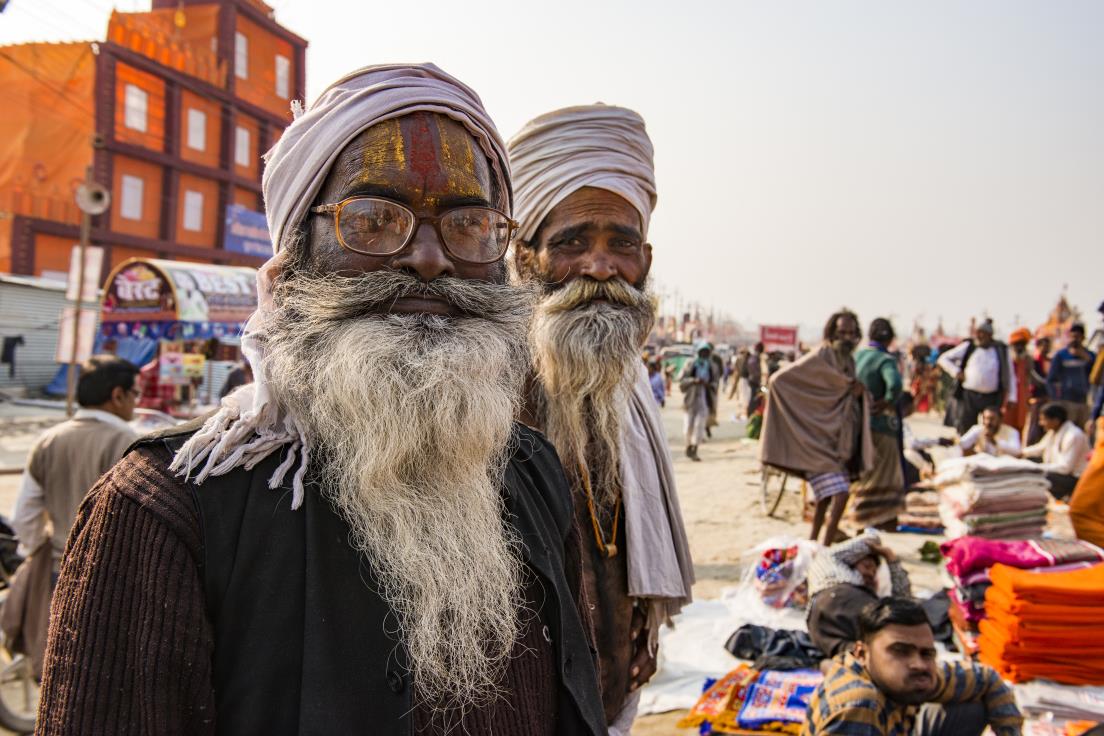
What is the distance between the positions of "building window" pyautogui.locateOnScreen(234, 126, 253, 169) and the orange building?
57mm

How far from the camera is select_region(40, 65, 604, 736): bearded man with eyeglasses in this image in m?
1.01

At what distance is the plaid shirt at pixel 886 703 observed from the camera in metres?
3.11

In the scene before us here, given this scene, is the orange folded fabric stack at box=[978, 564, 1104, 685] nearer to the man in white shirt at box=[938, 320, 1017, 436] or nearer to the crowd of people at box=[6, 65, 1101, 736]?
the crowd of people at box=[6, 65, 1101, 736]

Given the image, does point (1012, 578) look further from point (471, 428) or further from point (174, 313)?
point (174, 313)

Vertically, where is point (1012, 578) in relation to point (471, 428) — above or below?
below

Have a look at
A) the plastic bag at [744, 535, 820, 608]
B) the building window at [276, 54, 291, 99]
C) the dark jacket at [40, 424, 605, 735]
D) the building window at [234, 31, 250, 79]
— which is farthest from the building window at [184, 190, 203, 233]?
the dark jacket at [40, 424, 605, 735]

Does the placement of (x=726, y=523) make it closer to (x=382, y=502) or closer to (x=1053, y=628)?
(x=1053, y=628)

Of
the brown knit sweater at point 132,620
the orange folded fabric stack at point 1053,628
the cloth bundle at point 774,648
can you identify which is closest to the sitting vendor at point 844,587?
the cloth bundle at point 774,648

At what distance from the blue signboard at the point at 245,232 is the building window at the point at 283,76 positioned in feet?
23.2

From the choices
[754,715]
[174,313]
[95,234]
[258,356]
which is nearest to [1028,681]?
[754,715]

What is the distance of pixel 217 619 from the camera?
1062 millimetres

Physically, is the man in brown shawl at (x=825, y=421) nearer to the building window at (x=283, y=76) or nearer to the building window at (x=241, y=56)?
the building window at (x=241, y=56)

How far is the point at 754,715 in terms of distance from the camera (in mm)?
4066

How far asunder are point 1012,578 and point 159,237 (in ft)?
93.8
